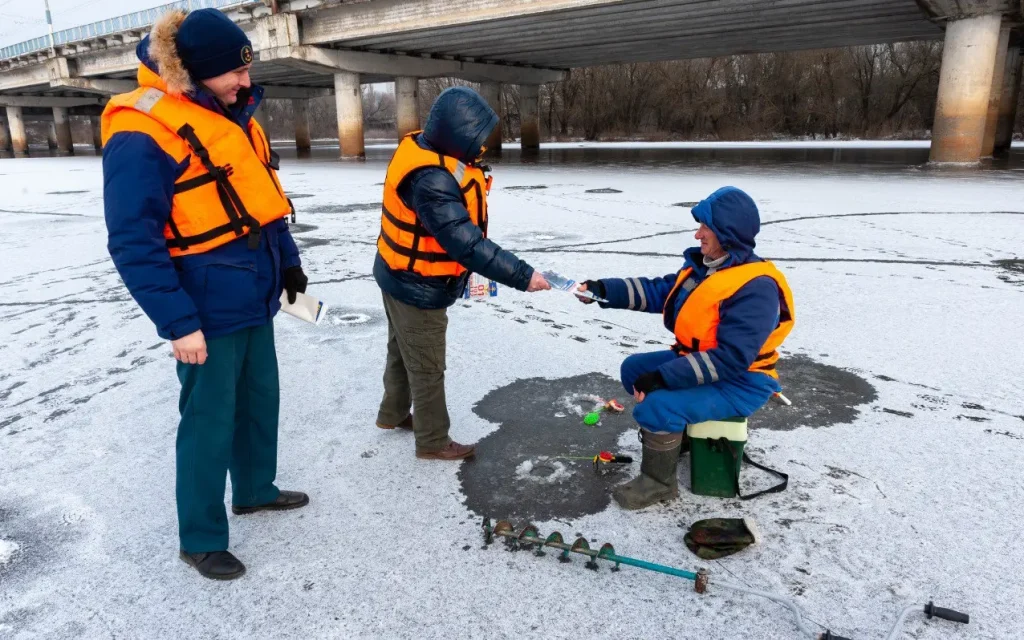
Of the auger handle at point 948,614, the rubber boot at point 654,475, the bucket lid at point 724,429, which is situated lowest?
the auger handle at point 948,614

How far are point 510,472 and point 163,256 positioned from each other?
1.65 m

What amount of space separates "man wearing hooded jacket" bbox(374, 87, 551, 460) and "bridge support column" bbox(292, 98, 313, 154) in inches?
1475

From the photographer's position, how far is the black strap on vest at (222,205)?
2078mm

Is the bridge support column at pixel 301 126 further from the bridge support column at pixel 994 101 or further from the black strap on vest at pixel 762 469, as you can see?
the black strap on vest at pixel 762 469

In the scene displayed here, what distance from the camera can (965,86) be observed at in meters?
16.1

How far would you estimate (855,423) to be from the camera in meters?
3.30

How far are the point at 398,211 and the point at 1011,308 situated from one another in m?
4.71

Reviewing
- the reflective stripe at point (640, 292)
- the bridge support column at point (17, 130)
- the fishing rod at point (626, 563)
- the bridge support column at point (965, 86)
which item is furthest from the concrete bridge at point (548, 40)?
the fishing rod at point (626, 563)

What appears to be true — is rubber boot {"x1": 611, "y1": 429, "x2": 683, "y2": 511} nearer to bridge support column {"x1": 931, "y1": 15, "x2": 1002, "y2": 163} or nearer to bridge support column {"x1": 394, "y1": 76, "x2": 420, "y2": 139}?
bridge support column {"x1": 931, "y1": 15, "x2": 1002, "y2": 163}

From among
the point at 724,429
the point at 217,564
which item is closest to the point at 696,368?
the point at 724,429

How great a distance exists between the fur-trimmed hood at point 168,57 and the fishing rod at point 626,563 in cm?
179

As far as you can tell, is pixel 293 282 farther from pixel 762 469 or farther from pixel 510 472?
pixel 762 469

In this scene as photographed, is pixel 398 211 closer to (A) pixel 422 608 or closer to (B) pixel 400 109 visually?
(A) pixel 422 608

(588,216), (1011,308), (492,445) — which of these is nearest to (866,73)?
(588,216)
